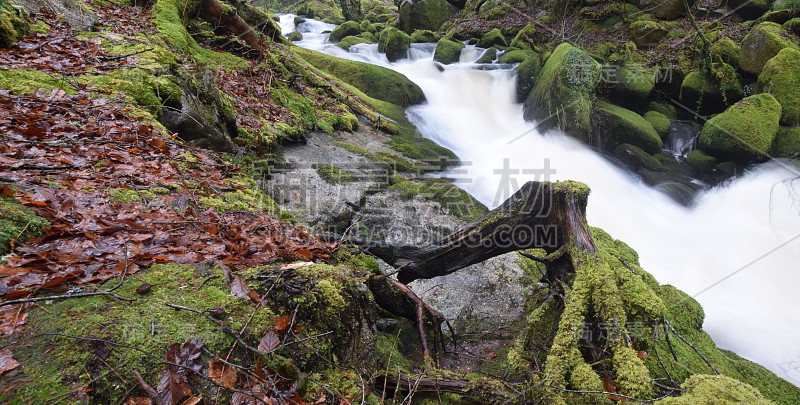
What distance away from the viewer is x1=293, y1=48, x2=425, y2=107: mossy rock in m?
12.1

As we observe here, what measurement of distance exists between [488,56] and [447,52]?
2.00m

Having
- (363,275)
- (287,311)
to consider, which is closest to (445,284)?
(363,275)

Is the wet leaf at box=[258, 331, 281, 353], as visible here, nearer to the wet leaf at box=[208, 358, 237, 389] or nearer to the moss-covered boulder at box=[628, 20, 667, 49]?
the wet leaf at box=[208, 358, 237, 389]

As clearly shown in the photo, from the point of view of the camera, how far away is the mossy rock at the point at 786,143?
9750 millimetres

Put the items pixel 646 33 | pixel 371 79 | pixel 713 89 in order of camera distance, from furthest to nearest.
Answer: pixel 646 33 < pixel 371 79 < pixel 713 89

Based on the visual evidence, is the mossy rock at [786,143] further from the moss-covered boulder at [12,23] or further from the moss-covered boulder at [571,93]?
the moss-covered boulder at [12,23]

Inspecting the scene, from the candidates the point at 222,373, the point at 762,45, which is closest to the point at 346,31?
the point at 762,45

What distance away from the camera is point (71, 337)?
1333 millimetres

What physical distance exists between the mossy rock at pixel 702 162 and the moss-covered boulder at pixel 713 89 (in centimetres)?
235

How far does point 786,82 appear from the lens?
10.3m

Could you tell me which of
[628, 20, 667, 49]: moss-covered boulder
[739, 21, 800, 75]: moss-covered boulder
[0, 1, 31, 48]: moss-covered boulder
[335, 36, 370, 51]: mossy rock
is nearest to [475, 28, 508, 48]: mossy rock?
[628, 20, 667, 49]: moss-covered boulder

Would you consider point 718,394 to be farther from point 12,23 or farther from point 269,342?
point 12,23

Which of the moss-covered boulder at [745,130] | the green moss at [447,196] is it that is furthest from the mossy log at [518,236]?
the moss-covered boulder at [745,130]

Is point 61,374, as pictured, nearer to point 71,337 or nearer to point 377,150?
point 71,337
